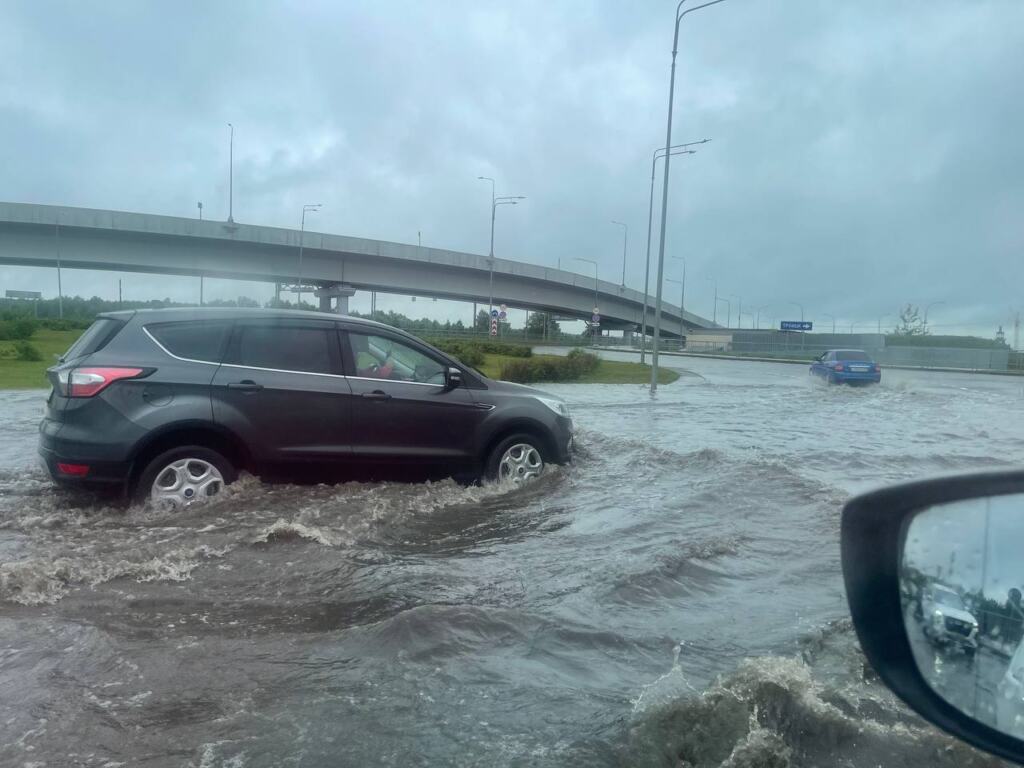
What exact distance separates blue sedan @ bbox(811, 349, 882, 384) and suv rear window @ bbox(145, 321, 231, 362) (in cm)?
2906

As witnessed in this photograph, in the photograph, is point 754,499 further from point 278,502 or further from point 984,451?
point 984,451

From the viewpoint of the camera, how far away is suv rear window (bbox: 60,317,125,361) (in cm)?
742

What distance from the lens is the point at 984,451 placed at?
44.7ft

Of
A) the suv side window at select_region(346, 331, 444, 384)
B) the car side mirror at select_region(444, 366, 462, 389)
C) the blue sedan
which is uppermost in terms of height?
the suv side window at select_region(346, 331, 444, 384)

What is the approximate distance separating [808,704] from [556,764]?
1069 millimetres

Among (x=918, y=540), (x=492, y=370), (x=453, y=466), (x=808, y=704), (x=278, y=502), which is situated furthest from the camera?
(x=492, y=370)

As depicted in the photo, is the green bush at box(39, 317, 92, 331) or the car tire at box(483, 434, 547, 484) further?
the green bush at box(39, 317, 92, 331)

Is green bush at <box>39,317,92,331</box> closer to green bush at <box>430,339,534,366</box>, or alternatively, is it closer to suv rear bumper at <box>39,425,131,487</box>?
green bush at <box>430,339,534,366</box>

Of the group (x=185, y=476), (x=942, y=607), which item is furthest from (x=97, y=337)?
(x=942, y=607)

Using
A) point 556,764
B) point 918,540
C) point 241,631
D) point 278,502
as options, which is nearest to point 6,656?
point 241,631

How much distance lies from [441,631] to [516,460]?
4315 mm

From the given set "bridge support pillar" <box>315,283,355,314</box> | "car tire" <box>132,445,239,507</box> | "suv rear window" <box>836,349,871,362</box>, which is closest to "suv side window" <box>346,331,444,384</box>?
"car tire" <box>132,445,239,507</box>

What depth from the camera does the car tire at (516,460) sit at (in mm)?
8844

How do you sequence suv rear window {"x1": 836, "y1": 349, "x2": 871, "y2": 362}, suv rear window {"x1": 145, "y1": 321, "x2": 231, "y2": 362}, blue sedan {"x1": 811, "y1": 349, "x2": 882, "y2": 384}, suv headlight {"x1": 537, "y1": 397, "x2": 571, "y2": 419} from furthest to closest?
suv rear window {"x1": 836, "y1": 349, "x2": 871, "y2": 362}, blue sedan {"x1": 811, "y1": 349, "x2": 882, "y2": 384}, suv headlight {"x1": 537, "y1": 397, "x2": 571, "y2": 419}, suv rear window {"x1": 145, "y1": 321, "x2": 231, "y2": 362}
